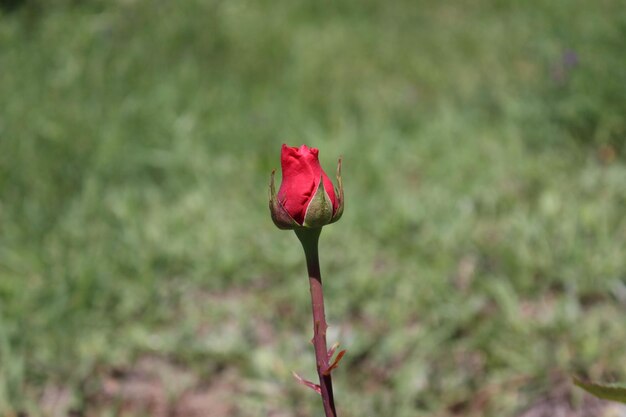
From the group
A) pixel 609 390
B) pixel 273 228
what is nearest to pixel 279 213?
pixel 609 390

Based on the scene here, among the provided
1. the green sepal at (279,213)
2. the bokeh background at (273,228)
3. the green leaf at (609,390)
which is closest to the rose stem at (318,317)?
the green sepal at (279,213)

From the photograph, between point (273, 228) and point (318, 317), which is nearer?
point (318, 317)

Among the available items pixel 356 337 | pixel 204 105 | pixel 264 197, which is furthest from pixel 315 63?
pixel 356 337

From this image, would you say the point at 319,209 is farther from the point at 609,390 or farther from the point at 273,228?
the point at 273,228

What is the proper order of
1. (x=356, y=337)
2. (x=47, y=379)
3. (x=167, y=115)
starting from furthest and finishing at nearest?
(x=167, y=115), (x=356, y=337), (x=47, y=379)

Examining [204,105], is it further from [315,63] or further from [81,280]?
[81,280]

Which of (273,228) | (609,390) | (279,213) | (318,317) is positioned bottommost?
(609,390)

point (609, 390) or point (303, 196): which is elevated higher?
point (303, 196)
